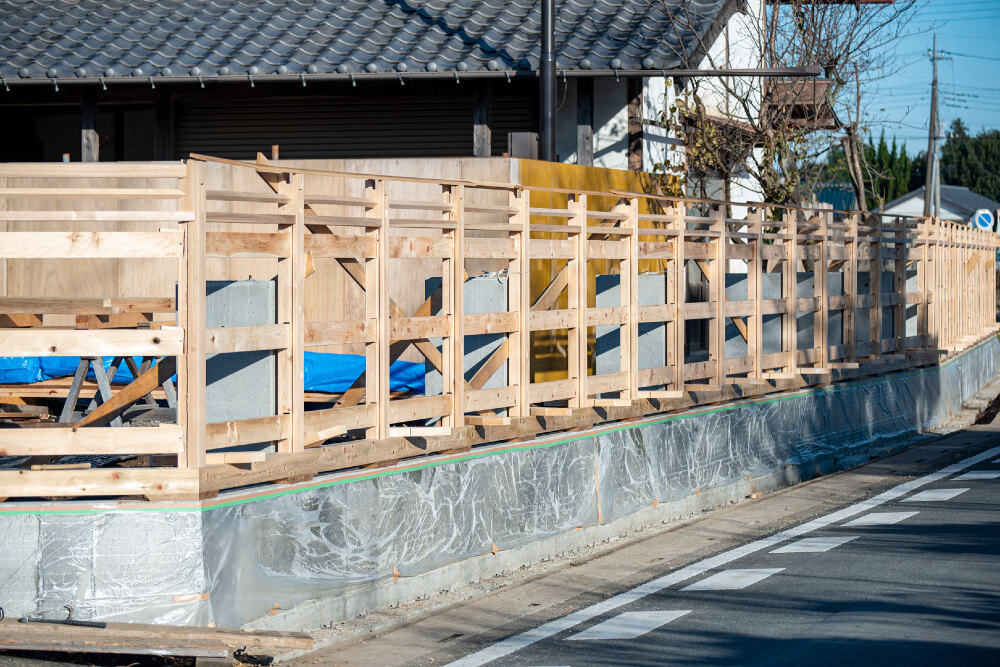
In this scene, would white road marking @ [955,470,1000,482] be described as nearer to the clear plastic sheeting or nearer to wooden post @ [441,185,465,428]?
the clear plastic sheeting

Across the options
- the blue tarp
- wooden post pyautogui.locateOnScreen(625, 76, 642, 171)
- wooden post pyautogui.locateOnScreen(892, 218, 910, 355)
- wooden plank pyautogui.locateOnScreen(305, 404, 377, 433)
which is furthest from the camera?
wooden post pyautogui.locateOnScreen(625, 76, 642, 171)

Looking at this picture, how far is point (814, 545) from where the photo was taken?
9.39 m

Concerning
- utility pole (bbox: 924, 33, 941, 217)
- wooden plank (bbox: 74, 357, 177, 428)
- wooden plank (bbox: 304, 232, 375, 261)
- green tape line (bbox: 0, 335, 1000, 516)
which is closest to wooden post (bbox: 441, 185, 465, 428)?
green tape line (bbox: 0, 335, 1000, 516)

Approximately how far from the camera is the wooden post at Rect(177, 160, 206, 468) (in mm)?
6531

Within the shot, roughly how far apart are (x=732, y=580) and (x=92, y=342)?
169 inches

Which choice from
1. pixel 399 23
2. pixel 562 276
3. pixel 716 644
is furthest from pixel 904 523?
pixel 399 23

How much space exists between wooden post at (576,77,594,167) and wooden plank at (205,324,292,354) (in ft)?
34.7

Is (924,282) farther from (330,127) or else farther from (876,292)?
(330,127)

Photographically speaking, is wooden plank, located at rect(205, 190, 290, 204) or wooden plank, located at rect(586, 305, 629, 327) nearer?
wooden plank, located at rect(205, 190, 290, 204)

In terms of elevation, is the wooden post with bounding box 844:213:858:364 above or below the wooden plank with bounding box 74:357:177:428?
above

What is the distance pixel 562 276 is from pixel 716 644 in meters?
4.14

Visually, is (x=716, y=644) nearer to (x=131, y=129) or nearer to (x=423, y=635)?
(x=423, y=635)

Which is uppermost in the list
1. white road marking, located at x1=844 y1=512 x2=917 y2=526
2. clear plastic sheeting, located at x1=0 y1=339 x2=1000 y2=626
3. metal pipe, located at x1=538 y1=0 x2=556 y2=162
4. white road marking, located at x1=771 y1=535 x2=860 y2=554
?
metal pipe, located at x1=538 y1=0 x2=556 y2=162

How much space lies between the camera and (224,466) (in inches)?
263
